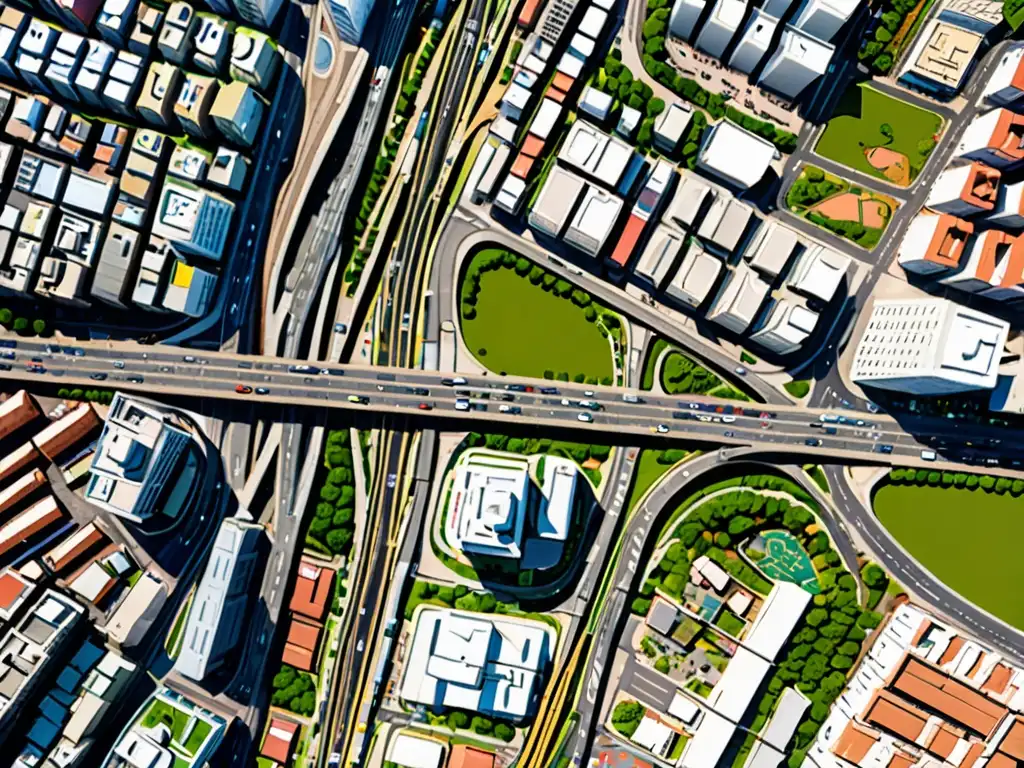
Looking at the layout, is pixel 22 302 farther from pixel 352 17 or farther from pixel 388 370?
pixel 352 17

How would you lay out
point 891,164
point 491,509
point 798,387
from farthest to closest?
point 891,164
point 798,387
point 491,509

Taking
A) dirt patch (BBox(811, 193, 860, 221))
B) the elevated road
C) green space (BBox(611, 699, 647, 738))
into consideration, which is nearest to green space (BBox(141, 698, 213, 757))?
the elevated road

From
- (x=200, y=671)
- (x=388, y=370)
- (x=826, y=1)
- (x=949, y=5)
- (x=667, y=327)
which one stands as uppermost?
(x=949, y=5)

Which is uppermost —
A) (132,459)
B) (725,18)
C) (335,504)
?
(725,18)

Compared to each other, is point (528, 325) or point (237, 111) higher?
point (237, 111)

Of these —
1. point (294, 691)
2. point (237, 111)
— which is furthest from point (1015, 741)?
point (237, 111)

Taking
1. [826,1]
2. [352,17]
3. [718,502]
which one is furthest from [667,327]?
[352,17]

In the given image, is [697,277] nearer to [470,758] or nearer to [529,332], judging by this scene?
[529,332]
